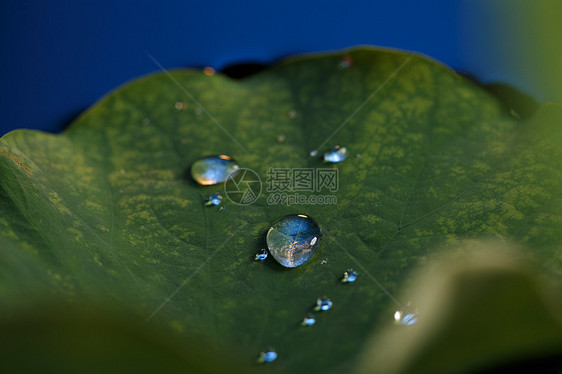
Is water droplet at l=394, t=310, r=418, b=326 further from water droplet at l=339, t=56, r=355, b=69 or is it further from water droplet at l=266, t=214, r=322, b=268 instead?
water droplet at l=339, t=56, r=355, b=69

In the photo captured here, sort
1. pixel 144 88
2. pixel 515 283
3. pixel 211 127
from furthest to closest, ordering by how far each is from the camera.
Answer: pixel 144 88
pixel 211 127
pixel 515 283

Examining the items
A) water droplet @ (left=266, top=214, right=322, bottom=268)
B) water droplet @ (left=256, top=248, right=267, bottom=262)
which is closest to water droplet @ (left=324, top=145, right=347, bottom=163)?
water droplet @ (left=266, top=214, right=322, bottom=268)

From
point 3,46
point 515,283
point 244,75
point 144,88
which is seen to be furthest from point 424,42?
point 3,46

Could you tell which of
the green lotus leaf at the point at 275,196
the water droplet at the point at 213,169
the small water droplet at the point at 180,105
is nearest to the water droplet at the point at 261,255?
the green lotus leaf at the point at 275,196

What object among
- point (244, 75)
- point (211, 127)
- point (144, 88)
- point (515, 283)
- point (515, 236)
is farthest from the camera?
point (244, 75)

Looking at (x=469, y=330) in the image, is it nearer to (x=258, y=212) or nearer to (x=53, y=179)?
(x=258, y=212)

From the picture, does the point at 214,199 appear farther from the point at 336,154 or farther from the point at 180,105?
the point at 180,105
